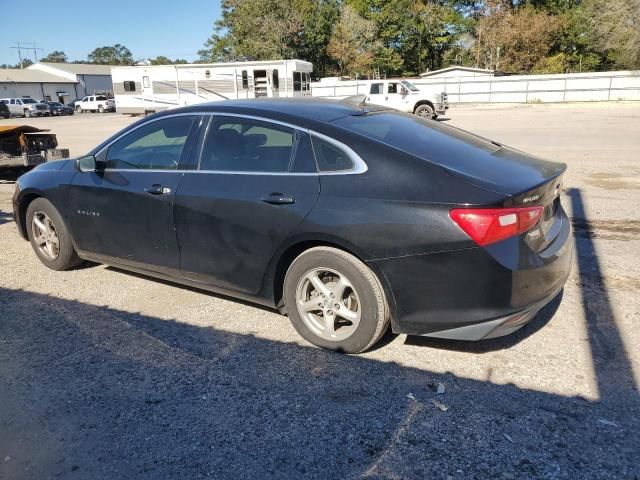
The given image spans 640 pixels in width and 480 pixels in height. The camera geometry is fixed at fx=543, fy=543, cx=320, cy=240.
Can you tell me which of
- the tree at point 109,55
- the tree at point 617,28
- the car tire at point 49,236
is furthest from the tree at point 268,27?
the tree at point 109,55

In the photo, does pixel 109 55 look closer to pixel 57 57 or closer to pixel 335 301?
pixel 57 57

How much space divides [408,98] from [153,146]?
72.4 feet

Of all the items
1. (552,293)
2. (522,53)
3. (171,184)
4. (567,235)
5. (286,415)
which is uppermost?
(522,53)

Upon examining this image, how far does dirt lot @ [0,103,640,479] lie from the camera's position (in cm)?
260

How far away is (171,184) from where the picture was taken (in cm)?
416

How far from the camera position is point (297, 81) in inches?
1199

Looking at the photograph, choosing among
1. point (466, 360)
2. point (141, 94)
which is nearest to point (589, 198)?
point (466, 360)

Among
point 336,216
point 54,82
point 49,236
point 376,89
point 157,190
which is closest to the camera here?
point 336,216

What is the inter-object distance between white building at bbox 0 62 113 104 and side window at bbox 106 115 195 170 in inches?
2955

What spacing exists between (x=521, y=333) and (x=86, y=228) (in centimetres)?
369

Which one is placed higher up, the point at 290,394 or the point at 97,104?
the point at 97,104

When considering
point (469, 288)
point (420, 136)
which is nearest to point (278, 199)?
point (420, 136)

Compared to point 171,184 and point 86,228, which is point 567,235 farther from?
point 86,228

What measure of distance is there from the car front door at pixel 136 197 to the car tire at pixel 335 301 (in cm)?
113
